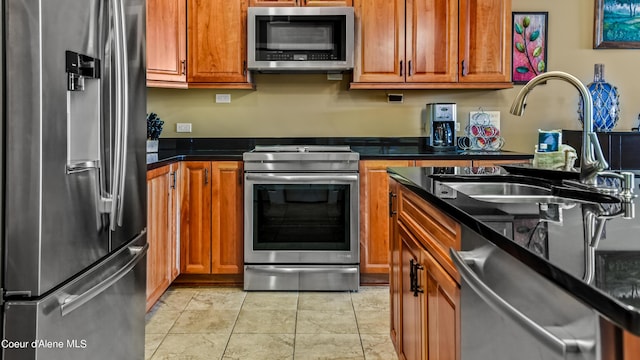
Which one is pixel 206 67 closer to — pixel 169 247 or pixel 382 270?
pixel 169 247

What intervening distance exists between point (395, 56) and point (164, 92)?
1.74m

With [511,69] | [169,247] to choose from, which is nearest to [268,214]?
[169,247]

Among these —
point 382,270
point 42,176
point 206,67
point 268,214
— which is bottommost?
point 382,270

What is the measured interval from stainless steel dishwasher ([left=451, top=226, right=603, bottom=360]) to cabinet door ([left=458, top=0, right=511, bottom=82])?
2585 millimetres

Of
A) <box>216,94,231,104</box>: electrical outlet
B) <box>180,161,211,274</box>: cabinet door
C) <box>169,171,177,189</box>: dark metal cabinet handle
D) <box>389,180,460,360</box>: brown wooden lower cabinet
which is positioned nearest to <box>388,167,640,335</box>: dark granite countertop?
<box>389,180,460,360</box>: brown wooden lower cabinet

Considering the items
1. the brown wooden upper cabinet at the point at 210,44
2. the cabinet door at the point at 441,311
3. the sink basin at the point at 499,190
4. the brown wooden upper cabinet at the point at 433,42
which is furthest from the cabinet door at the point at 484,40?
the cabinet door at the point at 441,311

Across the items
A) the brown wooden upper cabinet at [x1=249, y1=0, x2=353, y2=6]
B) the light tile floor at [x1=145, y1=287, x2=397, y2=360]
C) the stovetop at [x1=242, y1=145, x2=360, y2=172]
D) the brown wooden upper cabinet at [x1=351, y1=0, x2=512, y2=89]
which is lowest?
the light tile floor at [x1=145, y1=287, x2=397, y2=360]

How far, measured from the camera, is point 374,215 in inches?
130

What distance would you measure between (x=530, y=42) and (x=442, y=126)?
97 cm

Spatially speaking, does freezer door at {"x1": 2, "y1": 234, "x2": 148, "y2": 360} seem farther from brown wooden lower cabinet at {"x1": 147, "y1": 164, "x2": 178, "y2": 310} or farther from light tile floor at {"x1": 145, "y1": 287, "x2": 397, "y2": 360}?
brown wooden lower cabinet at {"x1": 147, "y1": 164, "x2": 178, "y2": 310}

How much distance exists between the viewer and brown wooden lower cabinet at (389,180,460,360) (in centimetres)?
131

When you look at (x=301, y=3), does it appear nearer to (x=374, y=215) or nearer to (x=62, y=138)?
(x=374, y=215)

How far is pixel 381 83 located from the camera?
3541 mm

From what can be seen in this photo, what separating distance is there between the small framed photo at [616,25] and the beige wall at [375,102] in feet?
0.15
